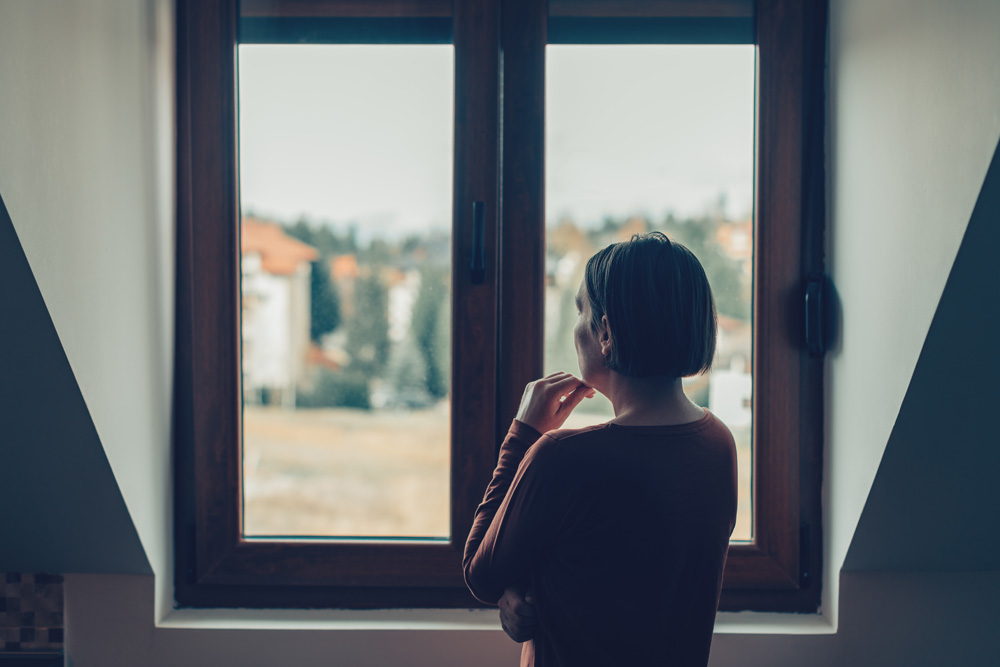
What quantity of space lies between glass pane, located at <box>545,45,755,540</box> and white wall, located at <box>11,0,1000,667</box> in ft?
0.62

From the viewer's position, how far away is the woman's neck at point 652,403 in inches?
31.6

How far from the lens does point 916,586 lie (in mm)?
1314

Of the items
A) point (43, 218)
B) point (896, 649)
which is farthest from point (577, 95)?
point (896, 649)

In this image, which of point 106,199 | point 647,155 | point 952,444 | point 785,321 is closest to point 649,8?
point 647,155

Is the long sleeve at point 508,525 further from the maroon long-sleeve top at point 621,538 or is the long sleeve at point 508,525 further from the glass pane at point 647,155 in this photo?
the glass pane at point 647,155

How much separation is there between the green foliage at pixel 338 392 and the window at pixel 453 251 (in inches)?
1.3

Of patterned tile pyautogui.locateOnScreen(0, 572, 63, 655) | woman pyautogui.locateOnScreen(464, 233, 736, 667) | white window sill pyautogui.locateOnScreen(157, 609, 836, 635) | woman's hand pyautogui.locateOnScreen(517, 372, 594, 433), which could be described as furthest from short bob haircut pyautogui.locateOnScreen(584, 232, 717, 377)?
patterned tile pyautogui.locateOnScreen(0, 572, 63, 655)

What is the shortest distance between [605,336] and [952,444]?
0.76 m

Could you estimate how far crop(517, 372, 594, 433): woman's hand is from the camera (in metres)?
0.91

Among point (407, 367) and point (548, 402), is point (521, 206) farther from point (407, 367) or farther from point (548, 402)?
point (548, 402)

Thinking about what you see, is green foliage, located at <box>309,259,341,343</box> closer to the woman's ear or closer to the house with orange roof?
the house with orange roof

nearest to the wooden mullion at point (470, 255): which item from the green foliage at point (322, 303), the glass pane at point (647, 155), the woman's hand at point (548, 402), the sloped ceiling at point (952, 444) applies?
the glass pane at point (647, 155)

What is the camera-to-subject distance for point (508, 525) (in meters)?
0.81

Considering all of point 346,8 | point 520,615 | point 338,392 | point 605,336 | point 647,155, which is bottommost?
point 520,615
